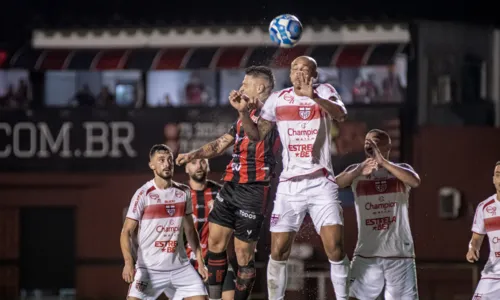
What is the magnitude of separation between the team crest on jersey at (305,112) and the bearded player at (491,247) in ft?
6.39

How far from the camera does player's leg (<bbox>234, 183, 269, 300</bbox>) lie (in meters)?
9.07

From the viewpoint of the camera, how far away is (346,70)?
17109mm

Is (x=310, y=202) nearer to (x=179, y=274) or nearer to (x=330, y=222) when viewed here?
(x=330, y=222)

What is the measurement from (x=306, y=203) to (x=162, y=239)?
1.30 meters

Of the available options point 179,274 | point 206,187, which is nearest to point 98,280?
point 206,187

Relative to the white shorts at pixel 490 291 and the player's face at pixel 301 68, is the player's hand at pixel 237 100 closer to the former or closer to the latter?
the player's face at pixel 301 68

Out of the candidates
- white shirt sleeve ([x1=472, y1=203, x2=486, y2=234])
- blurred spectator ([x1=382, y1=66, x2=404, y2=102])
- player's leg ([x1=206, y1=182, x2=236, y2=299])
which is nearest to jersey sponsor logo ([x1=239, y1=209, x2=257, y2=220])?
player's leg ([x1=206, y1=182, x2=236, y2=299])

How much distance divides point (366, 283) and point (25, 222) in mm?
10614

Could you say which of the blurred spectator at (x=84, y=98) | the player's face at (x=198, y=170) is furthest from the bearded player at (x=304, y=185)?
the blurred spectator at (x=84, y=98)

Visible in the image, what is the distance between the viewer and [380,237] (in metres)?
8.83

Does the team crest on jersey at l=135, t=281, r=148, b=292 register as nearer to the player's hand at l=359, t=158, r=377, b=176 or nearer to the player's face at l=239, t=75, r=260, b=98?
the player's face at l=239, t=75, r=260, b=98

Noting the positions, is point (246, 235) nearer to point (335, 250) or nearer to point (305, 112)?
point (335, 250)

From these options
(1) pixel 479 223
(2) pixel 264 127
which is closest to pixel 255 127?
(2) pixel 264 127

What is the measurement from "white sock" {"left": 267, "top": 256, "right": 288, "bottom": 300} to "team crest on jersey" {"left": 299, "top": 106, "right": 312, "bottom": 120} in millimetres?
1200
